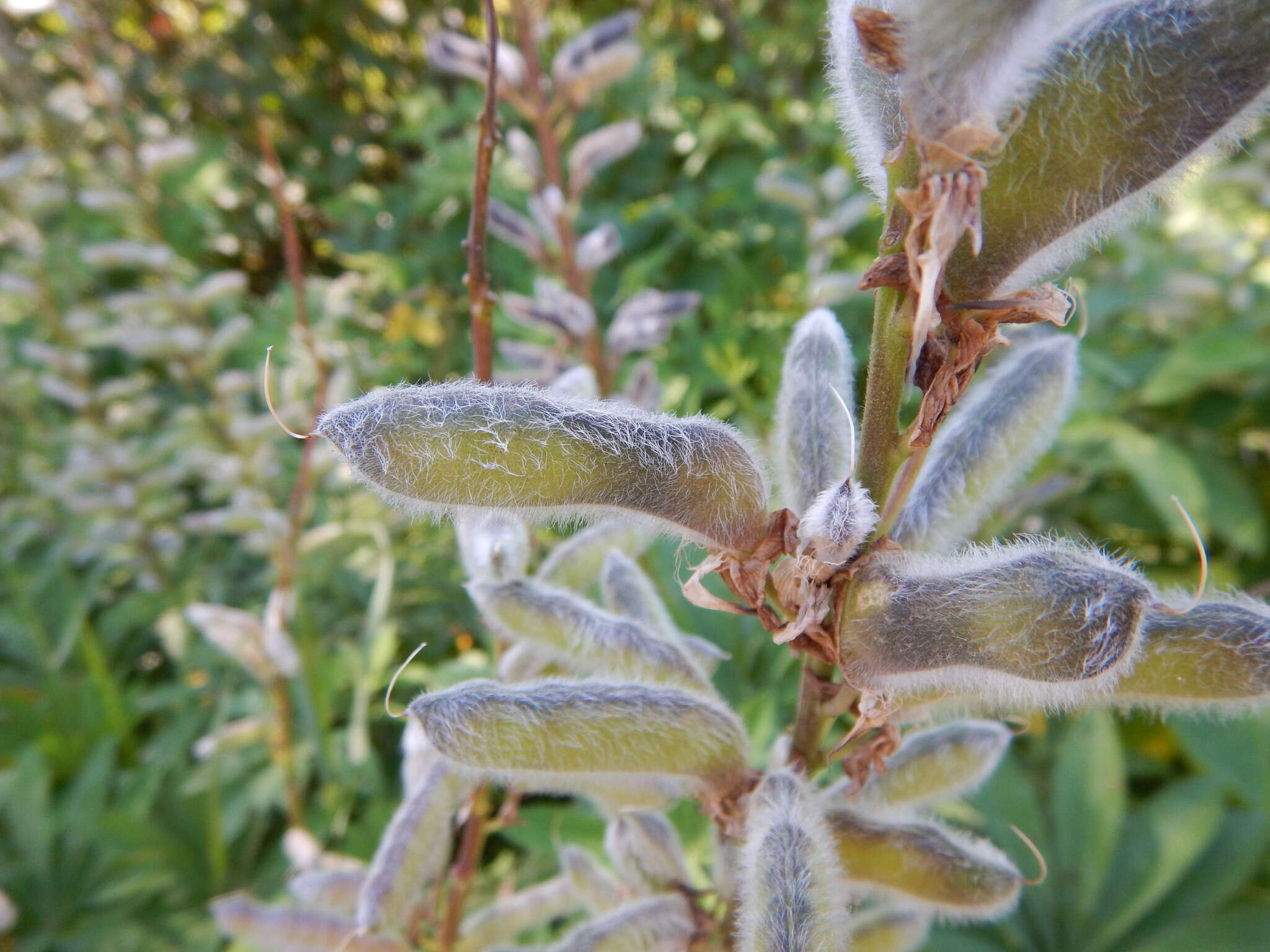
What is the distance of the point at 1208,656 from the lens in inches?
15.1

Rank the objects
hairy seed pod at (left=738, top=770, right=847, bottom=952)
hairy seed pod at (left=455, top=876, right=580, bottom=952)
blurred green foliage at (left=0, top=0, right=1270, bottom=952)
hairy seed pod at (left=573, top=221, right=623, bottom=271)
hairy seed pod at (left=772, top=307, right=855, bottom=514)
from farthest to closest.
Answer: hairy seed pod at (left=573, top=221, right=623, bottom=271), blurred green foliage at (left=0, top=0, right=1270, bottom=952), hairy seed pod at (left=455, top=876, right=580, bottom=952), hairy seed pod at (left=772, top=307, right=855, bottom=514), hairy seed pod at (left=738, top=770, right=847, bottom=952)

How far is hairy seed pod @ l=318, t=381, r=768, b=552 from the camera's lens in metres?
0.41

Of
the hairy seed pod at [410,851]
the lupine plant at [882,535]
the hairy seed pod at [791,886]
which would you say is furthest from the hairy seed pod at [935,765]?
the hairy seed pod at [410,851]

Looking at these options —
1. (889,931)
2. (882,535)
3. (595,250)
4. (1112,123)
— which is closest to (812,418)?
(882,535)

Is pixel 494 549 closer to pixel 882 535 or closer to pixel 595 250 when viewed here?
pixel 882 535

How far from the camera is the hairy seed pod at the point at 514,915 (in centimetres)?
86

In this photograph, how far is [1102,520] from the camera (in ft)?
5.37

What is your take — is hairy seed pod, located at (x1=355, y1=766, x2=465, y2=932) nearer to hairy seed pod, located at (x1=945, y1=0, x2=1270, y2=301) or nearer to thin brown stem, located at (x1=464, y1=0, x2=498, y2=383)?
thin brown stem, located at (x1=464, y1=0, x2=498, y2=383)

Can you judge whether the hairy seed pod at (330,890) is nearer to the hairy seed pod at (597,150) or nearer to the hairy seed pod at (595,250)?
the hairy seed pod at (595,250)

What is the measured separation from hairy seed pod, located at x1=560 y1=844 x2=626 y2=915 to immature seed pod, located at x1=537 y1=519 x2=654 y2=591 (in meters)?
0.28

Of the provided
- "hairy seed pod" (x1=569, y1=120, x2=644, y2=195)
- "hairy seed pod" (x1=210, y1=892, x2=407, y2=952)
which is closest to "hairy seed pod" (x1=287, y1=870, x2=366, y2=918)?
"hairy seed pod" (x1=210, y1=892, x2=407, y2=952)

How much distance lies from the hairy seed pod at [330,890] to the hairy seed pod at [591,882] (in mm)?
243

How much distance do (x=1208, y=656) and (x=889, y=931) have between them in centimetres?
43

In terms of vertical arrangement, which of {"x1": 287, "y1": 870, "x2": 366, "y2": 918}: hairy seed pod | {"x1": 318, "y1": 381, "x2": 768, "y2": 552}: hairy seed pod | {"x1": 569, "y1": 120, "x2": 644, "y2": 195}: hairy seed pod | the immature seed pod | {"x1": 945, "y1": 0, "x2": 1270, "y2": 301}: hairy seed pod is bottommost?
{"x1": 287, "y1": 870, "x2": 366, "y2": 918}: hairy seed pod
